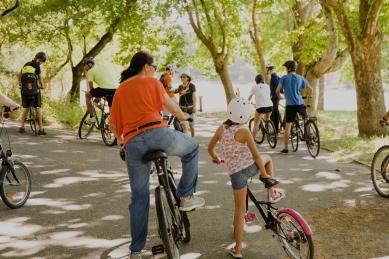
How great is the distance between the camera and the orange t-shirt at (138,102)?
4.63 meters

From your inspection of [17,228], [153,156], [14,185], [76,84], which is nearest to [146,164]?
[153,156]

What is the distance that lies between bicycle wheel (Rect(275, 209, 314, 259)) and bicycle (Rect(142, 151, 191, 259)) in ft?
3.57

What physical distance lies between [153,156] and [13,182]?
144 inches

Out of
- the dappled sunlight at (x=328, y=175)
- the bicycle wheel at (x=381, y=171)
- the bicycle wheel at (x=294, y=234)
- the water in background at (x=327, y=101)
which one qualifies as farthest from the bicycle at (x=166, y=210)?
the water in background at (x=327, y=101)

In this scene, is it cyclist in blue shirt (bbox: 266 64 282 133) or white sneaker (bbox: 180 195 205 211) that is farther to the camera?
cyclist in blue shirt (bbox: 266 64 282 133)

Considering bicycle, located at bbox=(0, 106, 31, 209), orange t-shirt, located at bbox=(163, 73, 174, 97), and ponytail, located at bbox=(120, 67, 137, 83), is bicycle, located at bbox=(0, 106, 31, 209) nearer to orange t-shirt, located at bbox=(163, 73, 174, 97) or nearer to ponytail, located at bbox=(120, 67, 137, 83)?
ponytail, located at bbox=(120, 67, 137, 83)

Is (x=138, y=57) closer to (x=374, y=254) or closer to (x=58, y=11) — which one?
(x=374, y=254)

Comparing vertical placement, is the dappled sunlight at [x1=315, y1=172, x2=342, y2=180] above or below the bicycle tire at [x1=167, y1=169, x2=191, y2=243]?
below

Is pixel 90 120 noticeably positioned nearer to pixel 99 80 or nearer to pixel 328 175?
pixel 99 80

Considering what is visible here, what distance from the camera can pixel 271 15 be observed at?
103ft

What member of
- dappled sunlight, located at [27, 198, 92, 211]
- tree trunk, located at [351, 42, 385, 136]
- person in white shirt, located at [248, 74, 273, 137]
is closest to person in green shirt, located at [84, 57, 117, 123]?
person in white shirt, located at [248, 74, 273, 137]

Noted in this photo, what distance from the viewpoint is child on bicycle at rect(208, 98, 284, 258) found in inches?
199

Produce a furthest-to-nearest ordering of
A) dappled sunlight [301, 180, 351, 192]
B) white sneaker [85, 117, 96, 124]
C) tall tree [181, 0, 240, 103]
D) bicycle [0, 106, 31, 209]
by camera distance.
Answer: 1. tall tree [181, 0, 240, 103]
2. white sneaker [85, 117, 96, 124]
3. dappled sunlight [301, 180, 351, 192]
4. bicycle [0, 106, 31, 209]

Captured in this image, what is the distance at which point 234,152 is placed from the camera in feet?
17.0
